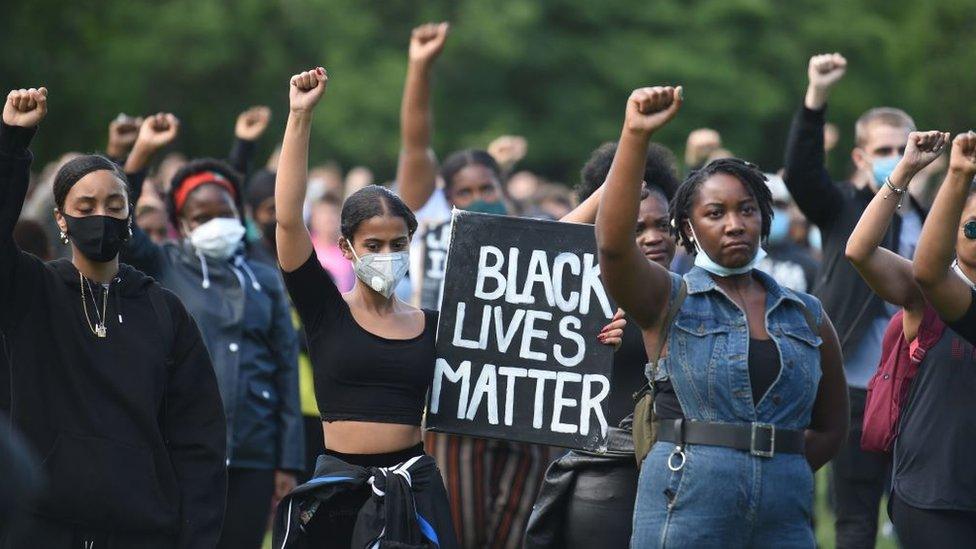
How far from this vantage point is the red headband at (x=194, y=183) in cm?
921

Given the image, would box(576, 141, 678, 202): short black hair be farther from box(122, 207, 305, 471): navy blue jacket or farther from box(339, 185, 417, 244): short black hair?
box(122, 207, 305, 471): navy blue jacket

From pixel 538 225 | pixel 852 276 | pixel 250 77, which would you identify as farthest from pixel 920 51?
pixel 538 225

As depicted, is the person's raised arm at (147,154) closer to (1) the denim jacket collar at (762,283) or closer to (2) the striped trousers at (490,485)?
(2) the striped trousers at (490,485)

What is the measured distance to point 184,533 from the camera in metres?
6.62

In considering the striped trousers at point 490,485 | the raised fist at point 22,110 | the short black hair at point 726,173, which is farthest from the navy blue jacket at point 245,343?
the short black hair at point 726,173

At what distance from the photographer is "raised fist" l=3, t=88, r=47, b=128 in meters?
6.22

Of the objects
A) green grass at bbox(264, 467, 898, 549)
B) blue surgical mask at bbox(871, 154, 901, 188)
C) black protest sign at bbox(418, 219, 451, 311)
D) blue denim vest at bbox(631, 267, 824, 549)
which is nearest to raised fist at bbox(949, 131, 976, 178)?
blue denim vest at bbox(631, 267, 824, 549)

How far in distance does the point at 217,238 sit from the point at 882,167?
12.0 ft

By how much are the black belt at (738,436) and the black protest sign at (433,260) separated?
4306 mm

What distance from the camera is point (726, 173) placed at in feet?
20.4

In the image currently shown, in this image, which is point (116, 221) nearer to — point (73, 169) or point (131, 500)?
point (73, 169)

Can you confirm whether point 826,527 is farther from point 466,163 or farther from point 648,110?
point 648,110

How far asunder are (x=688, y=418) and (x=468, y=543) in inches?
80.8

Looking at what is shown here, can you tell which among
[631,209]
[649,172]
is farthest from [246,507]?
[631,209]
